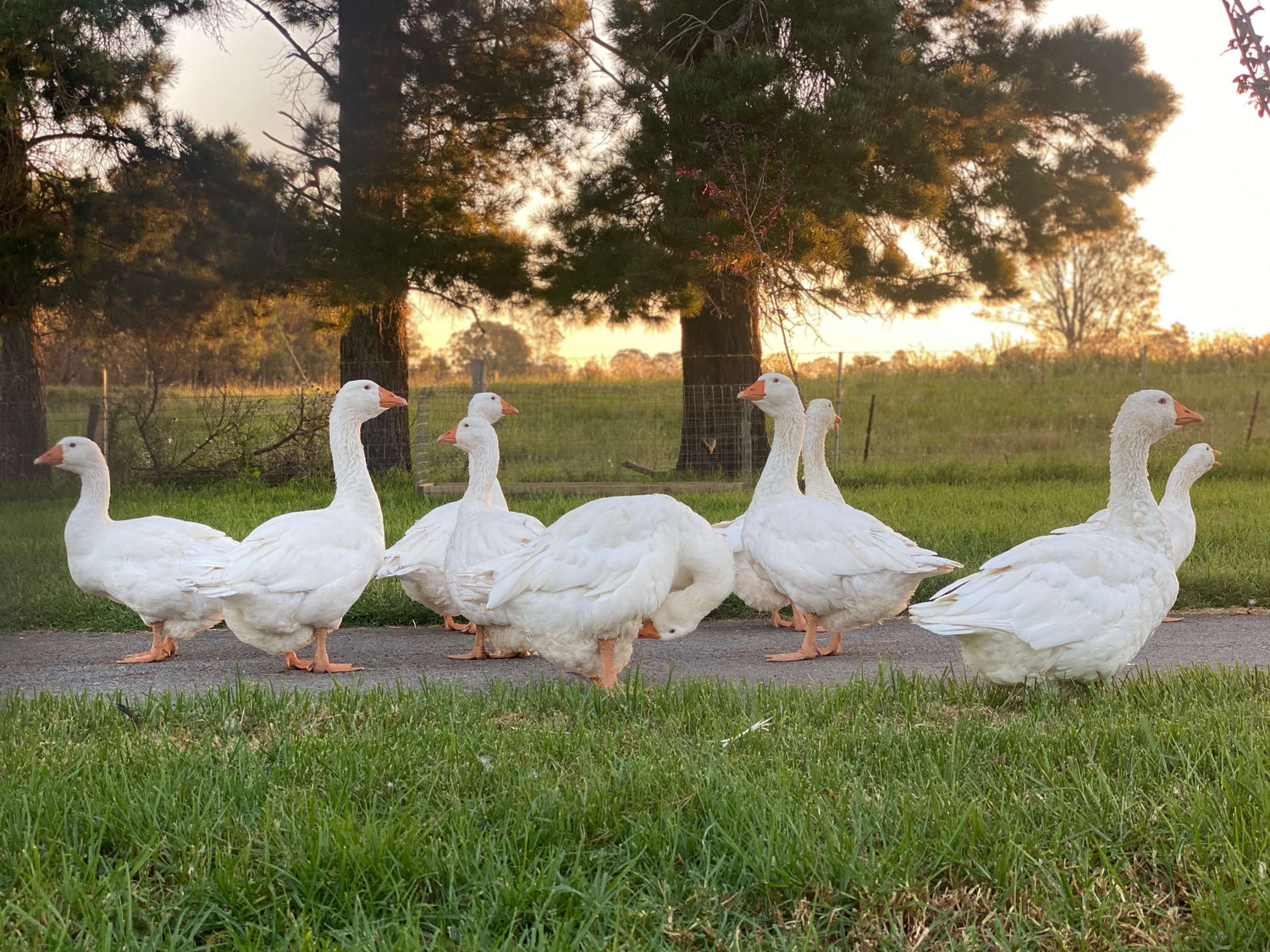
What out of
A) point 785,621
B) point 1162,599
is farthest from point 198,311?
point 1162,599

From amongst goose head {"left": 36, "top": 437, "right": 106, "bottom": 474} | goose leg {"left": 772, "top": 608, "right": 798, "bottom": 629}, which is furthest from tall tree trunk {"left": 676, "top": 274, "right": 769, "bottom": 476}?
goose head {"left": 36, "top": 437, "right": 106, "bottom": 474}

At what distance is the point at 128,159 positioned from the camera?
55.4ft

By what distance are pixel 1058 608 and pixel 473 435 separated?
404cm

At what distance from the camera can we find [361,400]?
23.5 feet

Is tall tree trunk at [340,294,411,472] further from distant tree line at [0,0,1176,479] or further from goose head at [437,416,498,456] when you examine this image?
goose head at [437,416,498,456]

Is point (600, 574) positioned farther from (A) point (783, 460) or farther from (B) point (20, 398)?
(B) point (20, 398)

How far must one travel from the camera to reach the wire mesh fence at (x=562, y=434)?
52.5ft

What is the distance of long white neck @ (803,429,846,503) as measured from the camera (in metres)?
8.43

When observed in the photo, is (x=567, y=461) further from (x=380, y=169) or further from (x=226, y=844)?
(x=226, y=844)

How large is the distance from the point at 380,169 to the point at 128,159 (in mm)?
3685

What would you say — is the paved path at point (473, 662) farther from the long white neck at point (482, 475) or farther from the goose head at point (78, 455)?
the goose head at point (78, 455)

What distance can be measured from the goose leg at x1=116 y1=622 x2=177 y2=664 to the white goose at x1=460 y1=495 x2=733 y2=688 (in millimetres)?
2711

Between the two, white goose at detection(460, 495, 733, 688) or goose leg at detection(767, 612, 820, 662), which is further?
goose leg at detection(767, 612, 820, 662)

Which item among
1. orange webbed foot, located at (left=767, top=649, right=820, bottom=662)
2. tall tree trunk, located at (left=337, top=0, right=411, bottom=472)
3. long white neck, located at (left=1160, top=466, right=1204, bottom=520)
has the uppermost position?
tall tree trunk, located at (left=337, top=0, right=411, bottom=472)
